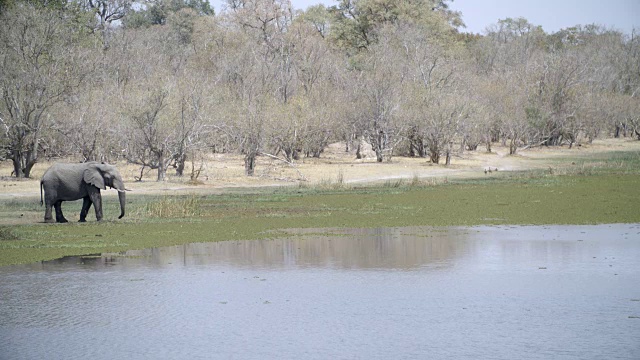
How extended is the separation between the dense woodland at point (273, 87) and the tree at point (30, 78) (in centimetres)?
9

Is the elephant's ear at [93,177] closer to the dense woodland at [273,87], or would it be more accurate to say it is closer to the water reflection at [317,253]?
the water reflection at [317,253]

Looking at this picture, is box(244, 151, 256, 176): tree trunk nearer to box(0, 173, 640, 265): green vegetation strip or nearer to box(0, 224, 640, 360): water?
box(0, 173, 640, 265): green vegetation strip

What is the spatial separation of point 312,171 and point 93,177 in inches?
829

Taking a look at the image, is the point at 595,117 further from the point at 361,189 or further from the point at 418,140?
the point at 361,189

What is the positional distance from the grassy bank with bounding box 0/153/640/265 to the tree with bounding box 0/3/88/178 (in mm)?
11198

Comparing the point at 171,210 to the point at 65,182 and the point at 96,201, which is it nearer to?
the point at 96,201

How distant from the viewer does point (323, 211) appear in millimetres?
25984

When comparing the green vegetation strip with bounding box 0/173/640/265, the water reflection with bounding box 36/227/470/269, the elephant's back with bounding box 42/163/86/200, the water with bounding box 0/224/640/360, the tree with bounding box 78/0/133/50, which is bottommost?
the water with bounding box 0/224/640/360

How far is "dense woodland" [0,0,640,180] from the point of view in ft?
131

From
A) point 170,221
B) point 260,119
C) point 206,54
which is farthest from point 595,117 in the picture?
point 170,221

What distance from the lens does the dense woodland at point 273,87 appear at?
39.8 m

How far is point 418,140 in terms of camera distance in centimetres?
5447

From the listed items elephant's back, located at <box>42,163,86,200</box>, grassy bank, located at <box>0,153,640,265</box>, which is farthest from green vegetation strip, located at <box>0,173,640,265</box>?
elephant's back, located at <box>42,163,86,200</box>

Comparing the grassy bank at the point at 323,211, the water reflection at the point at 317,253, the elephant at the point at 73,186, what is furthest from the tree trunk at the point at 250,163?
the water reflection at the point at 317,253
